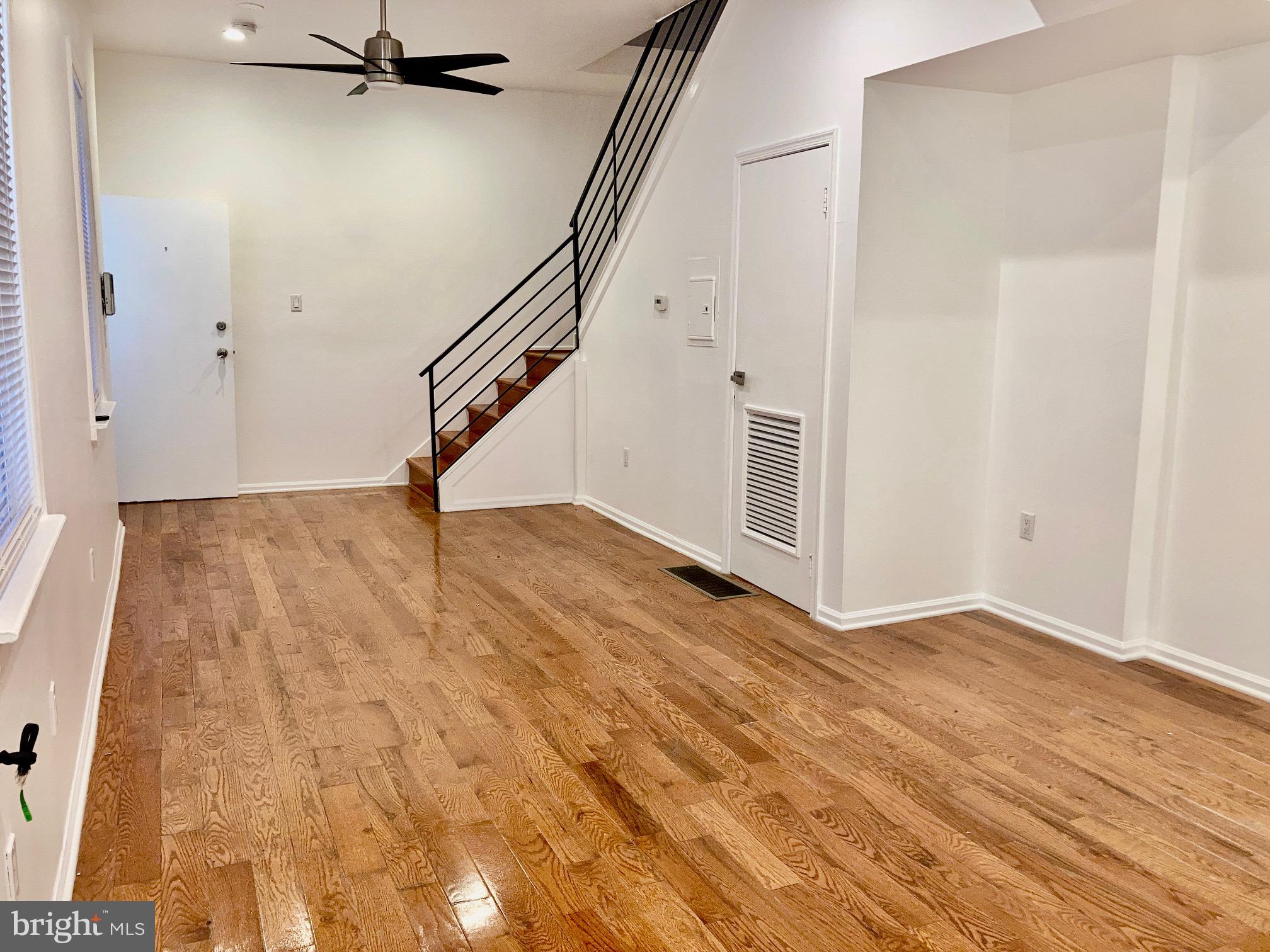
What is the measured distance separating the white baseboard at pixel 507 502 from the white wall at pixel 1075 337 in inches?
126

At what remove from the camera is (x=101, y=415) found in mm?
4590

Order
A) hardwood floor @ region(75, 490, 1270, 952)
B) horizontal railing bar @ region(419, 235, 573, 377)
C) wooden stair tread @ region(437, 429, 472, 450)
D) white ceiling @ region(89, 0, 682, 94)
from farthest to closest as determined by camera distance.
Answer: wooden stair tread @ region(437, 429, 472, 450) → horizontal railing bar @ region(419, 235, 573, 377) → white ceiling @ region(89, 0, 682, 94) → hardwood floor @ region(75, 490, 1270, 952)

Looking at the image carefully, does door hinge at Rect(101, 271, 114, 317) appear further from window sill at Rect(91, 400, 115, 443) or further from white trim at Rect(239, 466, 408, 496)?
white trim at Rect(239, 466, 408, 496)

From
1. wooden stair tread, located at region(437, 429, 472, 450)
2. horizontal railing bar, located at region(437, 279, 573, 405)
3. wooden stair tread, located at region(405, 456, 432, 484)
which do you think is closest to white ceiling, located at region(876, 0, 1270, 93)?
horizontal railing bar, located at region(437, 279, 573, 405)

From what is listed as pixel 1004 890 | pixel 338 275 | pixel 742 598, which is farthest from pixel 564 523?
pixel 1004 890

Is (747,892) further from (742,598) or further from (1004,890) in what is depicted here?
(742,598)

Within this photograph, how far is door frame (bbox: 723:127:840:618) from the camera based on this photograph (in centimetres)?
400

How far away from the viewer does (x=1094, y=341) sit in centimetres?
380

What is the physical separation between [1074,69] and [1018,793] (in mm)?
2604

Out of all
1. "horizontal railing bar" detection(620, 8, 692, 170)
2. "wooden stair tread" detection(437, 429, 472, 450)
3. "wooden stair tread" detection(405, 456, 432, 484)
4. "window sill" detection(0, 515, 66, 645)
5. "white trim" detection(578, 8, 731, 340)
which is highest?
"horizontal railing bar" detection(620, 8, 692, 170)

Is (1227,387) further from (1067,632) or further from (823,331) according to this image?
(823,331)

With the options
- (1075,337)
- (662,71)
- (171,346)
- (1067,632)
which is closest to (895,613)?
(1067,632)

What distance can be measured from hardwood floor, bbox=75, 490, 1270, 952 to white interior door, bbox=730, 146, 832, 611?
31 centimetres

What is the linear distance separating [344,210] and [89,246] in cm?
244
